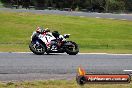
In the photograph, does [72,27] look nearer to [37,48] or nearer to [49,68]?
[37,48]

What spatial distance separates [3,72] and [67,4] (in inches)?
2460

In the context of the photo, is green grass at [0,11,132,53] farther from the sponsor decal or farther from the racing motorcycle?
the sponsor decal

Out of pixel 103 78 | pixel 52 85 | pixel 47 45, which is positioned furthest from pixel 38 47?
pixel 103 78

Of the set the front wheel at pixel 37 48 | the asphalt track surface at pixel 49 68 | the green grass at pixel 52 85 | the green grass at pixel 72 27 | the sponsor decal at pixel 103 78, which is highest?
the sponsor decal at pixel 103 78

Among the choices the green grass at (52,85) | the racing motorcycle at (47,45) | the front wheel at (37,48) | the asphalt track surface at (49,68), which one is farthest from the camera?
the racing motorcycle at (47,45)

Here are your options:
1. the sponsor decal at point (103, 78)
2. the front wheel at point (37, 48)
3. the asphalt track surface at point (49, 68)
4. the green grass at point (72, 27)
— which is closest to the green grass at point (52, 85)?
the asphalt track surface at point (49, 68)

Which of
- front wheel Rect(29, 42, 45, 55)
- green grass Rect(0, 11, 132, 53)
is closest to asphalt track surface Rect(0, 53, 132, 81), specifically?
front wheel Rect(29, 42, 45, 55)

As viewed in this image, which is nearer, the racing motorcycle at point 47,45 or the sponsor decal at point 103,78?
the sponsor decal at point 103,78

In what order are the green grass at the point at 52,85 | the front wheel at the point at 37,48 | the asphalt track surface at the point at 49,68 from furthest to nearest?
the front wheel at the point at 37,48 < the asphalt track surface at the point at 49,68 < the green grass at the point at 52,85

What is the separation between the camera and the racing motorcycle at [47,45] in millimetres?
20484

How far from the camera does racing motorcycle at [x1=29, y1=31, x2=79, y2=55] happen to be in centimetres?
2048

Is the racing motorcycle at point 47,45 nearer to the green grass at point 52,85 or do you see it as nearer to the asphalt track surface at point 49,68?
the asphalt track surface at point 49,68

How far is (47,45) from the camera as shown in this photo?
2067 centimetres

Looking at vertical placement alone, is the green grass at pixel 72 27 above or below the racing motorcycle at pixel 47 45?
below
